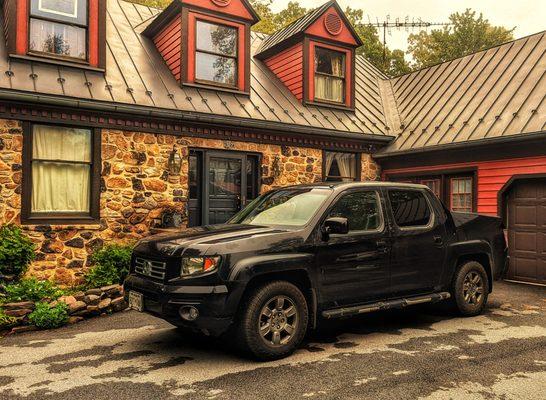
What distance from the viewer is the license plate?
4.98 m

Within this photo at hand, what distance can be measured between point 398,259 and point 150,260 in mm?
2933

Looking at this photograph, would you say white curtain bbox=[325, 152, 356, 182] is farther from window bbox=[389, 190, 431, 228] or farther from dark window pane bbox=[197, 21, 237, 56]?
window bbox=[389, 190, 431, 228]

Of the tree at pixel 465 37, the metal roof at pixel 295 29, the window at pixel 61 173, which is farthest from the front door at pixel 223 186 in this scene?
the tree at pixel 465 37

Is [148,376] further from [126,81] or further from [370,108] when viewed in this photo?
[370,108]

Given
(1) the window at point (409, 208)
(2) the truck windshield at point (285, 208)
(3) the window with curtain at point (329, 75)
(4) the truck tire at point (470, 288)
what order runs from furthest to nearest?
(3) the window with curtain at point (329, 75)
(4) the truck tire at point (470, 288)
(1) the window at point (409, 208)
(2) the truck windshield at point (285, 208)

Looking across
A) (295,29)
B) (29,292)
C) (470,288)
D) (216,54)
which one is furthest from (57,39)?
(470,288)

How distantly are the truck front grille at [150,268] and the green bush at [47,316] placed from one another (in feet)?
6.30

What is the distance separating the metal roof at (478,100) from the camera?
1043cm

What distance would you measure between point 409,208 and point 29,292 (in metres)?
5.69

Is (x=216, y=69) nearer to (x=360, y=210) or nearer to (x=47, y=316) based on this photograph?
(x=360, y=210)

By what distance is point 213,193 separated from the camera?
10641mm

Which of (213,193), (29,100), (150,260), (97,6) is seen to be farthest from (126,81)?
(150,260)

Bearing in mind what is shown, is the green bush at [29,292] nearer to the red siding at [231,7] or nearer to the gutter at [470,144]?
the red siding at [231,7]

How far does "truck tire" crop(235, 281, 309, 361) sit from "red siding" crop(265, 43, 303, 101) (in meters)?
8.59
